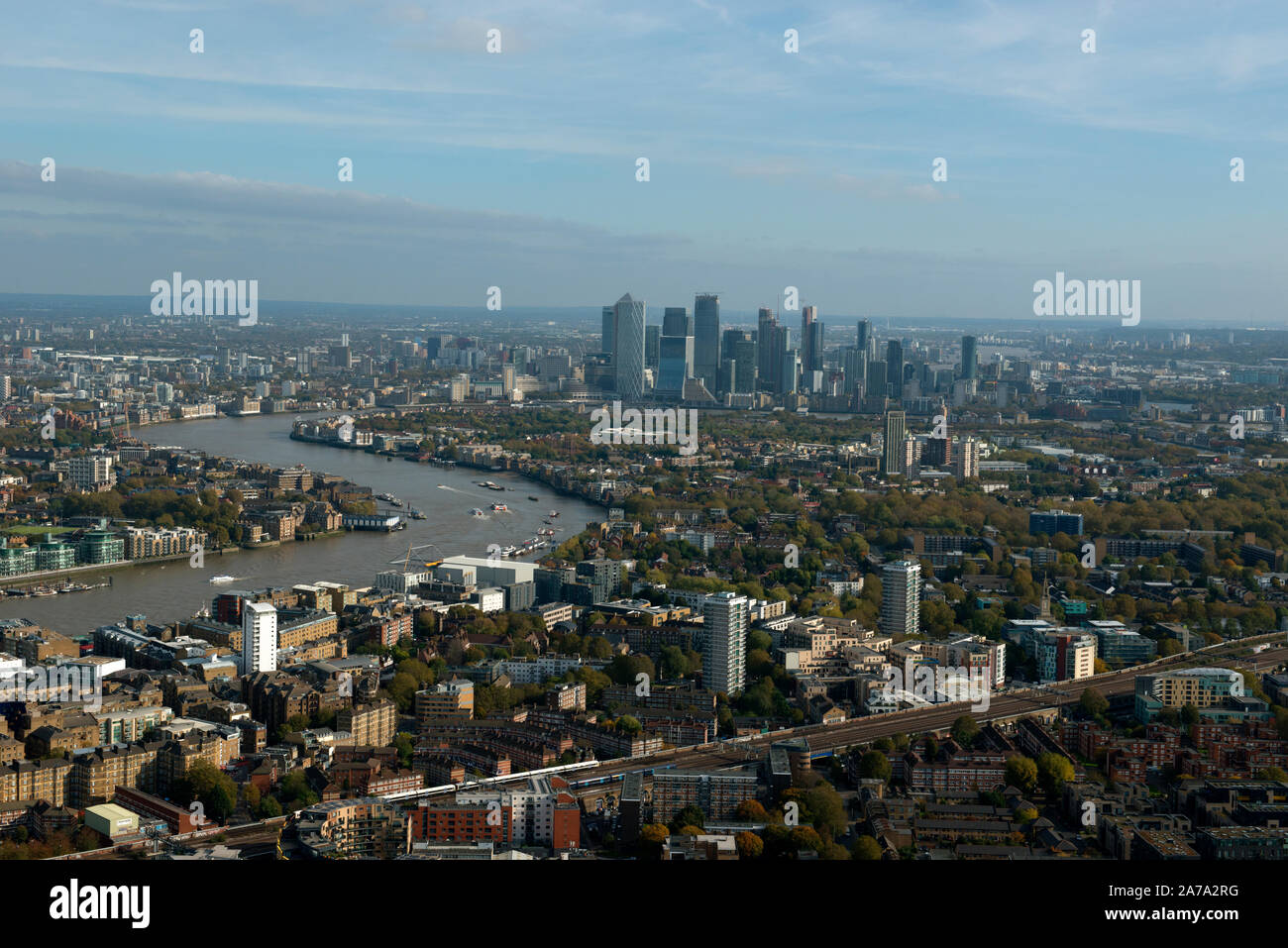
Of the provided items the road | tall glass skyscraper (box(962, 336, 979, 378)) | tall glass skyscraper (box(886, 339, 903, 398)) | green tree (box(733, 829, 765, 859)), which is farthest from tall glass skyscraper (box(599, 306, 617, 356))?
green tree (box(733, 829, 765, 859))

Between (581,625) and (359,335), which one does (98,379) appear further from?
(581,625)

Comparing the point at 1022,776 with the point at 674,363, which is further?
the point at 674,363

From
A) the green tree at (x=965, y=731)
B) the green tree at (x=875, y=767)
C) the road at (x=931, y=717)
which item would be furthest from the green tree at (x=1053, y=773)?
the road at (x=931, y=717)

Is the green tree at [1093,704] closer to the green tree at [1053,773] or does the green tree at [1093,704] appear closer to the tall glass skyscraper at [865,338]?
the green tree at [1053,773]

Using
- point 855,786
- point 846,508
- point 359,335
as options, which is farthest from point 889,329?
point 855,786

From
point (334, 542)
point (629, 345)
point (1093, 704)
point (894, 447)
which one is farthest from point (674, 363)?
point (1093, 704)

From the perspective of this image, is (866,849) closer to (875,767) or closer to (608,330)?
(875,767)

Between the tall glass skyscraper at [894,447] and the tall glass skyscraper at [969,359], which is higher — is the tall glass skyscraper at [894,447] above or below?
below
